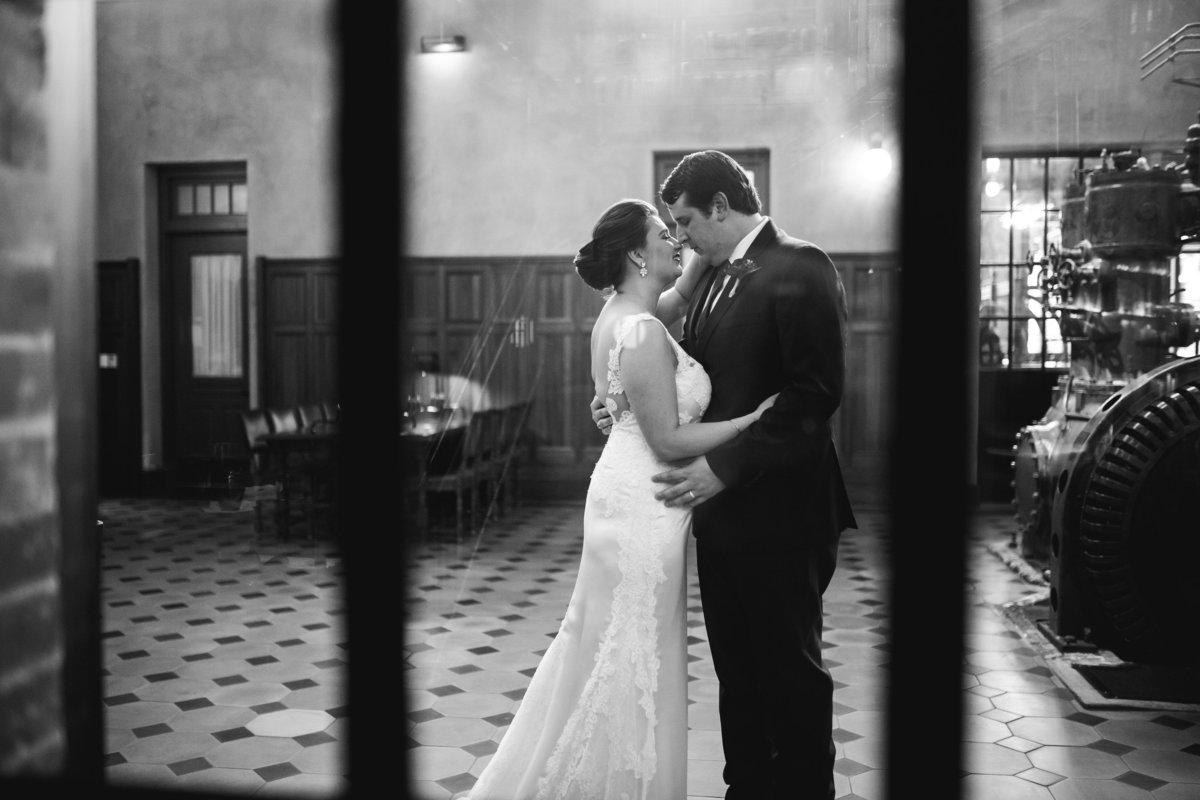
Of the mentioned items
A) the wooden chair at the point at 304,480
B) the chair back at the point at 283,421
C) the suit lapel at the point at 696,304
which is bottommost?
the wooden chair at the point at 304,480

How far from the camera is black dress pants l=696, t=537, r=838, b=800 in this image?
2535 mm

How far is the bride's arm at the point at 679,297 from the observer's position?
3.04 m

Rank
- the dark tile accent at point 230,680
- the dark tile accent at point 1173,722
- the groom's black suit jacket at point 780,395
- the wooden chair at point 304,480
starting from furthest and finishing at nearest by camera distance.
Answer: the wooden chair at point 304,480 < the dark tile accent at point 230,680 < the dark tile accent at point 1173,722 < the groom's black suit jacket at point 780,395

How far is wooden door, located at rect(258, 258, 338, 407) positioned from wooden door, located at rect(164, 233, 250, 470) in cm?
26

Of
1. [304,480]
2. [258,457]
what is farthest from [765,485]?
[304,480]

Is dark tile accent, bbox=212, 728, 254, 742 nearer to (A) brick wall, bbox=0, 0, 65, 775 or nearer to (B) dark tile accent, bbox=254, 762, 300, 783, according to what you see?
(B) dark tile accent, bbox=254, 762, 300, 783

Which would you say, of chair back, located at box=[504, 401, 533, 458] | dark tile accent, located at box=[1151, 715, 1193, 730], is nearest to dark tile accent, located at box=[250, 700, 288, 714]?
dark tile accent, located at box=[1151, 715, 1193, 730]

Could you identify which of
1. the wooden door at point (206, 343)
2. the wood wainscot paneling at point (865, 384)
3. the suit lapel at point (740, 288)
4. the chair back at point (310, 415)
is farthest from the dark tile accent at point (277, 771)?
the wooden door at point (206, 343)

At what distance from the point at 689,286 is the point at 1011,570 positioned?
4.44 meters

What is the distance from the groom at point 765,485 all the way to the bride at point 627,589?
0.30 ft

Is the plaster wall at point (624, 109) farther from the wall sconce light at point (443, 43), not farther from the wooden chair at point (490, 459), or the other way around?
the wooden chair at point (490, 459)

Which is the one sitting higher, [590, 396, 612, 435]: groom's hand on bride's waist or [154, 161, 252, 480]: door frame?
[154, 161, 252, 480]: door frame

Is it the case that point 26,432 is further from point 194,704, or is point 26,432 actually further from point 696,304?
point 194,704

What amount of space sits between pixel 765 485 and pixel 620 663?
63 centimetres
